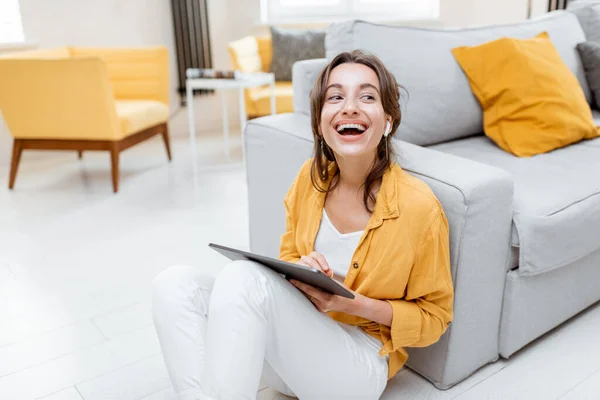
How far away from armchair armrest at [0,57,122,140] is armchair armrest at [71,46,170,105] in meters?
0.56

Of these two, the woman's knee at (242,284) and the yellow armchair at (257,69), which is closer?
the woman's knee at (242,284)

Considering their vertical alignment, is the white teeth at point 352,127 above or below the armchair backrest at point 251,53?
above

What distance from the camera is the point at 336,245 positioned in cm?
130

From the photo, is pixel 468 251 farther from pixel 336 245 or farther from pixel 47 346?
pixel 47 346

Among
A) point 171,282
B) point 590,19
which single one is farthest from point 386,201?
point 590,19

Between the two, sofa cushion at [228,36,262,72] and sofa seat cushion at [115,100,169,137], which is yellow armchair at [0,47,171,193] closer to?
sofa seat cushion at [115,100,169,137]

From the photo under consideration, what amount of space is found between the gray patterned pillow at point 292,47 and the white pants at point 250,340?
298cm

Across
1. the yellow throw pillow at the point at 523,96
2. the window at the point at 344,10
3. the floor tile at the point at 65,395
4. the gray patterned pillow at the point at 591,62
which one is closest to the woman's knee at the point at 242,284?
the floor tile at the point at 65,395

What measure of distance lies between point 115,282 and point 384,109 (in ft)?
4.33

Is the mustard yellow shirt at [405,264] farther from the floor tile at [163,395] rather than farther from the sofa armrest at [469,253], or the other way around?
the floor tile at [163,395]

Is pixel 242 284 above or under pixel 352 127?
under

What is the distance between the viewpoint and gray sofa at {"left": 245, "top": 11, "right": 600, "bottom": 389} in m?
1.37

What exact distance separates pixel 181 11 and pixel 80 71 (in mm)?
1466

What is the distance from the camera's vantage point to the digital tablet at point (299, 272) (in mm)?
1042
